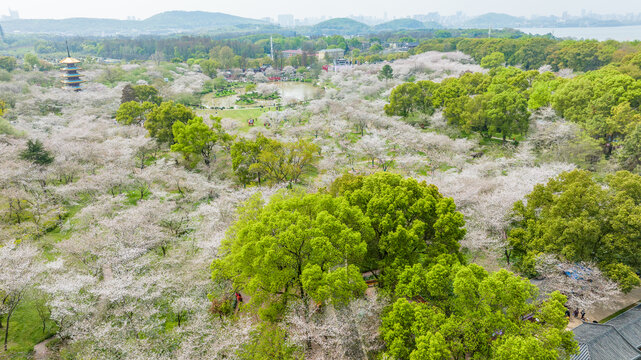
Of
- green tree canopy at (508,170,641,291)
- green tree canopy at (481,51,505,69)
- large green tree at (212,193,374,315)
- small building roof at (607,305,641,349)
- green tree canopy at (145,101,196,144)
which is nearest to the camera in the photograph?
large green tree at (212,193,374,315)

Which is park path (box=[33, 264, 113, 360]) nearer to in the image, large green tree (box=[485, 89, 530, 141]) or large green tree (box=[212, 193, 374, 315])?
large green tree (box=[212, 193, 374, 315])

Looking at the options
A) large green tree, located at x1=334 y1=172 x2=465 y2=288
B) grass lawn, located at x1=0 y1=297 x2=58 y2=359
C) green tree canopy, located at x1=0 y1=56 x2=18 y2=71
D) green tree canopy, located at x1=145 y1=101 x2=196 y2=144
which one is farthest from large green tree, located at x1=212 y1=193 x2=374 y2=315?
green tree canopy, located at x1=0 y1=56 x2=18 y2=71

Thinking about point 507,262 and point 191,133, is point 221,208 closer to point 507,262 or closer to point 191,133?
point 191,133

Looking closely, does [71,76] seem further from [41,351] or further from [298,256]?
[298,256]

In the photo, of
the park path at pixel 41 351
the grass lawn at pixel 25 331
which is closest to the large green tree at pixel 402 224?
the park path at pixel 41 351

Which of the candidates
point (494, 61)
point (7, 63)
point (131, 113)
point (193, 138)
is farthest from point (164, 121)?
point (494, 61)

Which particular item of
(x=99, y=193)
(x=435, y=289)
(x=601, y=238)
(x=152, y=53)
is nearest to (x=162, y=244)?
(x=99, y=193)

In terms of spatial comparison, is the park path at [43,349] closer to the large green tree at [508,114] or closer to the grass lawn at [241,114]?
the grass lawn at [241,114]
